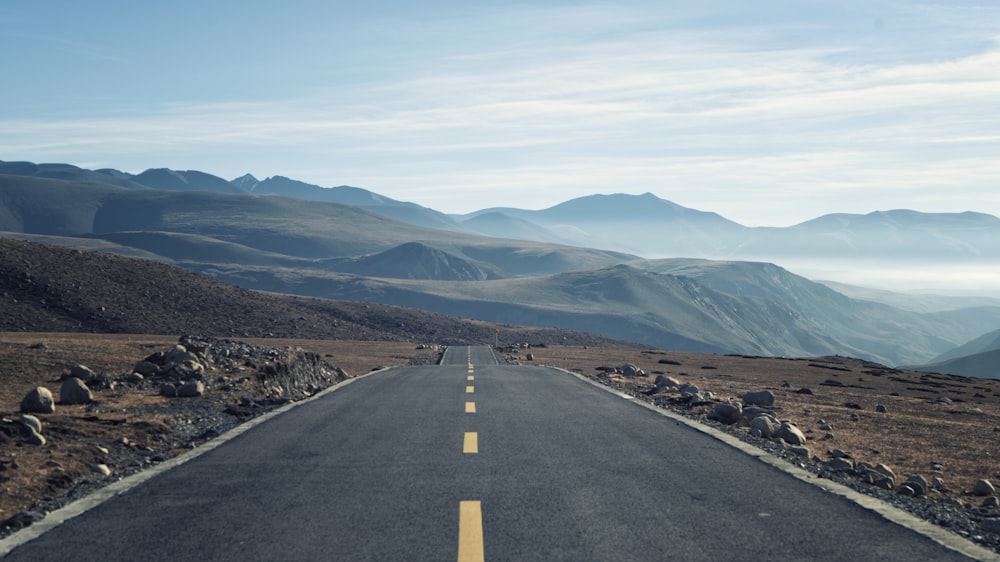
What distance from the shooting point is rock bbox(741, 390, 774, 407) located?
25219mm

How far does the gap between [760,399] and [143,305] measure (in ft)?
217

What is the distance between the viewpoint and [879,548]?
7680mm

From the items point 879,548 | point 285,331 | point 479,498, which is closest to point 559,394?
point 479,498

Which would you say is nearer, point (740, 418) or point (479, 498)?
point (479, 498)

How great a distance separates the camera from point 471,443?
1320 cm

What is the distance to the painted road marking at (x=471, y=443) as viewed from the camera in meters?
12.5

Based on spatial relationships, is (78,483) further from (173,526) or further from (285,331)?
(285,331)

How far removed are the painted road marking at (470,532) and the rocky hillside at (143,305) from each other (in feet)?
210

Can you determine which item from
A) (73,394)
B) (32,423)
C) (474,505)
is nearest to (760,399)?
(474,505)

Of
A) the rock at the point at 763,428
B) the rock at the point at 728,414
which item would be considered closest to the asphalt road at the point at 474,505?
the rock at the point at 763,428

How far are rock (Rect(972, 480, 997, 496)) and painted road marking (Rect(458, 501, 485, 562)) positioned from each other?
26.0 ft

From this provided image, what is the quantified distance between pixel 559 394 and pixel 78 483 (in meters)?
13.3

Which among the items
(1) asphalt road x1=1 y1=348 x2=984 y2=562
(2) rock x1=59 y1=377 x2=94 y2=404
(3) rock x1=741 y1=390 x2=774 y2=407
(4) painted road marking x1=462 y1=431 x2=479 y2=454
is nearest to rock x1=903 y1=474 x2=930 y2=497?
(1) asphalt road x1=1 y1=348 x2=984 y2=562

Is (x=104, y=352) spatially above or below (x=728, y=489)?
below
